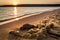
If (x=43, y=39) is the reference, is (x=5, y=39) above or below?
below

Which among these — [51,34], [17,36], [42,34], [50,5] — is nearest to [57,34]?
[51,34]

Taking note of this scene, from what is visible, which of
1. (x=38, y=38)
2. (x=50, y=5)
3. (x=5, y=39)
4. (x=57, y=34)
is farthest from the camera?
(x=50, y=5)

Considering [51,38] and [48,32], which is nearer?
[51,38]

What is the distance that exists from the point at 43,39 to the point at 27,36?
0.22m

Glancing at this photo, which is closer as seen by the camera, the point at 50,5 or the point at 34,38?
the point at 34,38

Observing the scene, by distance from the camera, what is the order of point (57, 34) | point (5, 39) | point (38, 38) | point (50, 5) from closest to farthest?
point (38, 38), point (57, 34), point (5, 39), point (50, 5)

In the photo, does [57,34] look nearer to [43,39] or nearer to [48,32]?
[48,32]

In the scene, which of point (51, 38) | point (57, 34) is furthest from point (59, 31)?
point (51, 38)

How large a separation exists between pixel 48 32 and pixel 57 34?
11 centimetres

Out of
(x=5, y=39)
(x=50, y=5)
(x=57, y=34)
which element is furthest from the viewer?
(x=50, y=5)

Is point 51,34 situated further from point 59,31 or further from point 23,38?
point 23,38

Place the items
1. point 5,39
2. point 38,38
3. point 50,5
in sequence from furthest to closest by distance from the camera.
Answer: point 50,5 < point 5,39 < point 38,38

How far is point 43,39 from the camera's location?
4.48 ft

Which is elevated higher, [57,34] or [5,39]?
[57,34]
